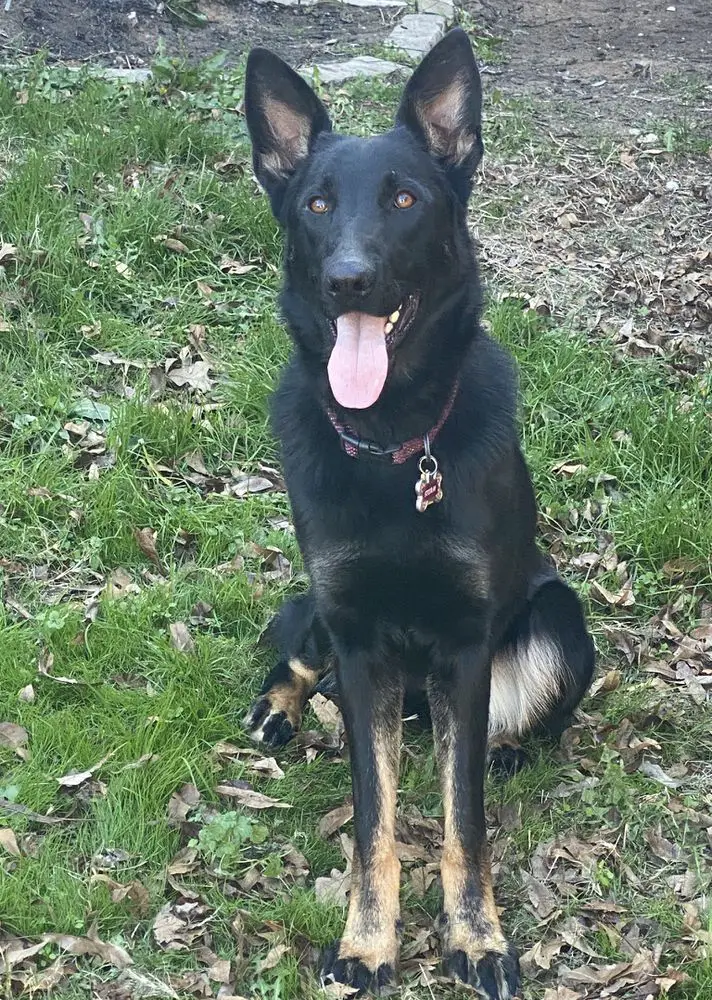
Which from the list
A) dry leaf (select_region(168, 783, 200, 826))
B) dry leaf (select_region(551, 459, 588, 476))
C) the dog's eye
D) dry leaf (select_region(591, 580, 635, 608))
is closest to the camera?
the dog's eye

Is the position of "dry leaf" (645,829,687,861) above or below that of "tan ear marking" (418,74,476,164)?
below

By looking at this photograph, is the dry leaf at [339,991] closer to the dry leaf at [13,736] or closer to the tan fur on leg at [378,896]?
the tan fur on leg at [378,896]

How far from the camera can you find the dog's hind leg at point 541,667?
352cm

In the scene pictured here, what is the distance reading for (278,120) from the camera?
10.8 feet

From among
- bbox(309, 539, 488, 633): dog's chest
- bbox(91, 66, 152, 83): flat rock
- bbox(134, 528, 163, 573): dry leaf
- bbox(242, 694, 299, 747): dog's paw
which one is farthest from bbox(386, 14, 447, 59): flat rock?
bbox(309, 539, 488, 633): dog's chest

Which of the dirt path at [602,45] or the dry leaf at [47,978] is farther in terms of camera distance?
the dirt path at [602,45]

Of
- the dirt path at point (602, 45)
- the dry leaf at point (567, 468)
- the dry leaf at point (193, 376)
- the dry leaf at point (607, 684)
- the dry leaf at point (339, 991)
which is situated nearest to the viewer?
the dry leaf at point (339, 991)

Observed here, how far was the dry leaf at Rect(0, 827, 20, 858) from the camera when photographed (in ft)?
10.6

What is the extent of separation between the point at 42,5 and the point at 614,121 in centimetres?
388

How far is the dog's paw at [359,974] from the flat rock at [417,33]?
20.3 ft

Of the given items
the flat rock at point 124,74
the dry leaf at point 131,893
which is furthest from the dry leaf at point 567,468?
the flat rock at point 124,74

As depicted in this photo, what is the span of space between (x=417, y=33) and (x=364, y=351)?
572 cm

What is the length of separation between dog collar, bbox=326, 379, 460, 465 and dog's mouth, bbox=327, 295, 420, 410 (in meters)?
0.17

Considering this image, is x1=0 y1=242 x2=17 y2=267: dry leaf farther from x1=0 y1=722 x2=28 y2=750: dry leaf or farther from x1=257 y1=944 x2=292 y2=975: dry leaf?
x1=257 y1=944 x2=292 y2=975: dry leaf
